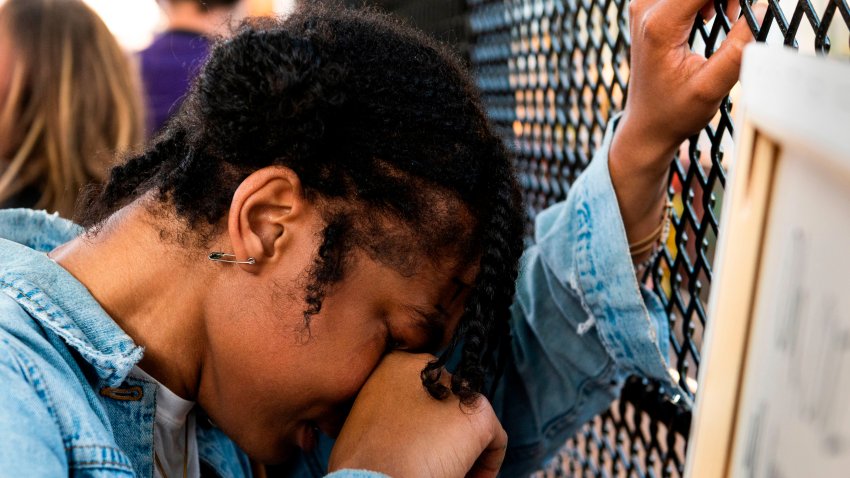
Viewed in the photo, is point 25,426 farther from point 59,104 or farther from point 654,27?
point 59,104

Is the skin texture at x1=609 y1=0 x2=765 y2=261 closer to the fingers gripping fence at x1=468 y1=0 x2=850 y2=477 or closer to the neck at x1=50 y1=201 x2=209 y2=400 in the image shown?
the fingers gripping fence at x1=468 y1=0 x2=850 y2=477

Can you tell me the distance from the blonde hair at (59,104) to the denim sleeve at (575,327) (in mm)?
1100

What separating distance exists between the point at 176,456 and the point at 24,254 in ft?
1.21

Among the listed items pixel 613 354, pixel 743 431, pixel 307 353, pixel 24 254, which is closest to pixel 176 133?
pixel 24 254

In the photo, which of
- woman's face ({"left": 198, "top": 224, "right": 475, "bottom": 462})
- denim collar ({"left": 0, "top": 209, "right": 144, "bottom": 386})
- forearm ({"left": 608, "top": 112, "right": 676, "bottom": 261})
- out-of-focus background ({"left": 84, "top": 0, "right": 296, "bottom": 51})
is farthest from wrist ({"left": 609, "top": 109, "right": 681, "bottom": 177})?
denim collar ({"left": 0, "top": 209, "right": 144, "bottom": 386})

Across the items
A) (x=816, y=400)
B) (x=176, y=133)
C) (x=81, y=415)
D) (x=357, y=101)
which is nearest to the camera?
(x=816, y=400)

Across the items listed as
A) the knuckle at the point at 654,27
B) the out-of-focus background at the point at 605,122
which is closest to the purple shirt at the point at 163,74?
the out-of-focus background at the point at 605,122

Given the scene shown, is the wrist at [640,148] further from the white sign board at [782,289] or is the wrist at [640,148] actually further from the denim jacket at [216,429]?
the white sign board at [782,289]

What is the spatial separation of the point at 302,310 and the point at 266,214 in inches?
4.8

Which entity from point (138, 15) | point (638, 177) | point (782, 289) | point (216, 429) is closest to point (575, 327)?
point (638, 177)

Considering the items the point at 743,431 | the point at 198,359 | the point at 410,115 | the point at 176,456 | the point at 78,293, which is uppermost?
the point at 410,115

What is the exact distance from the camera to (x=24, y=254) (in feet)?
3.20

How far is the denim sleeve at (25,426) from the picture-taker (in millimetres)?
718

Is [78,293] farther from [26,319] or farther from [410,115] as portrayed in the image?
[410,115]
